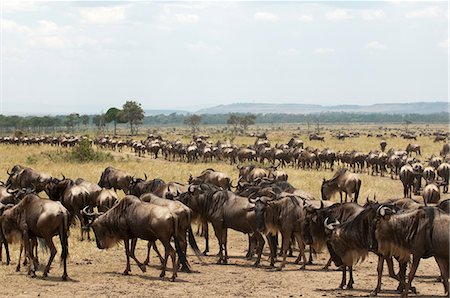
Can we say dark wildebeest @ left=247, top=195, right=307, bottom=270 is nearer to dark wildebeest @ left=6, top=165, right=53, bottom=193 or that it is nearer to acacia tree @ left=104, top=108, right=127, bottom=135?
dark wildebeest @ left=6, top=165, right=53, bottom=193

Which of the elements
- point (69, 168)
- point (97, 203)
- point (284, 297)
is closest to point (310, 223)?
point (284, 297)

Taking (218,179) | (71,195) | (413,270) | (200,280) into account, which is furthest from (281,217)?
(218,179)

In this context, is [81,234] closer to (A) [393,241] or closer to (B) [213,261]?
(B) [213,261]

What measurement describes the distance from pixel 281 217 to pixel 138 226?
3225mm

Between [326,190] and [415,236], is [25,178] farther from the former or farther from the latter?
[415,236]

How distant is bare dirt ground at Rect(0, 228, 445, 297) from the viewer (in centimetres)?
1121

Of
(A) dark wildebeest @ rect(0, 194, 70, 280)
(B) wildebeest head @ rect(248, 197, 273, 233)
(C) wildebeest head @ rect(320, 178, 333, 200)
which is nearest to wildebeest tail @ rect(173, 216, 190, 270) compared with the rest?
(B) wildebeest head @ rect(248, 197, 273, 233)

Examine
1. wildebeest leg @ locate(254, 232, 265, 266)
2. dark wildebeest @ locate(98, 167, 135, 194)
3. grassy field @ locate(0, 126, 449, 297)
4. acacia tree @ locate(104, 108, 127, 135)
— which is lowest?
grassy field @ locate(0, 126, 449, 297)

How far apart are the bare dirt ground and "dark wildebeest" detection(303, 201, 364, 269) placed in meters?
0.70

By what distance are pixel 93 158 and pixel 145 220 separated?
29823mm

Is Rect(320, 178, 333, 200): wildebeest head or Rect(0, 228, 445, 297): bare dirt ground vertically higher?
Rect(320, 178, 333, 200): wildebeest head

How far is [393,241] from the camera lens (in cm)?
1063

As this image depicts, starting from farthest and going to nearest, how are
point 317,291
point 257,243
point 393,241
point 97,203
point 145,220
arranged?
point 97,203
point 257,243
point 145,220
point 317,291
point 393,241

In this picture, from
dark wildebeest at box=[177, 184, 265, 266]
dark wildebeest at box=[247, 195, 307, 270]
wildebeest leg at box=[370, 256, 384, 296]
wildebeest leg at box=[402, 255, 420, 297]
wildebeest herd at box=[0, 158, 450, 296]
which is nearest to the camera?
wildebeest leg at box=[402, 255, 420, 297]
